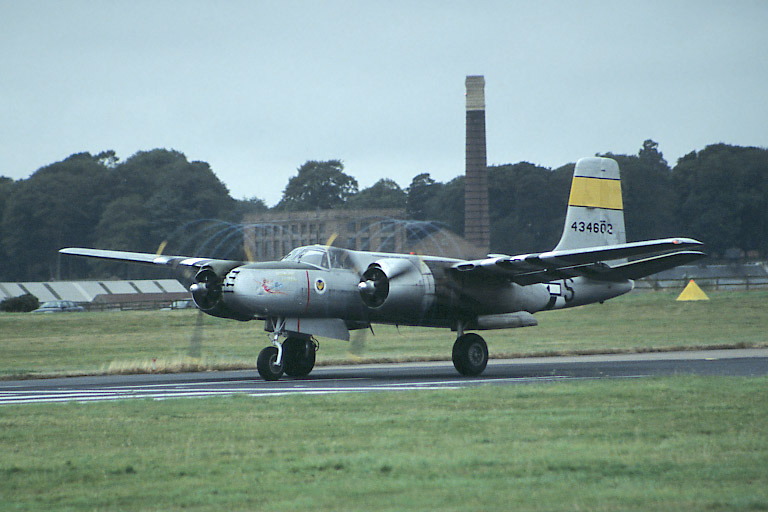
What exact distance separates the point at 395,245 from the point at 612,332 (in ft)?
77.0

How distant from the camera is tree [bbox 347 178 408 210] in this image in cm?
9662

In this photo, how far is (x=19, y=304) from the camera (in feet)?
270

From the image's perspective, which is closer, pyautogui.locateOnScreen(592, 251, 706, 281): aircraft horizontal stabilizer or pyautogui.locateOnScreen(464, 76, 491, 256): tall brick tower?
pyautogui.locateOnScreen(592, 251, 706, 281): aircraft horizontal stabilizer

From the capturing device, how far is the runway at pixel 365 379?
19328mm

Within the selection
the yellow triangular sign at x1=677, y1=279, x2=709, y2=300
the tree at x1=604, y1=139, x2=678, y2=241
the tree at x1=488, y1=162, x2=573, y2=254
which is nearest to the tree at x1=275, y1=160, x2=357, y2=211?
the tree at x1=488, y1=162, x2=573, y2=254

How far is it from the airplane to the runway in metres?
1.18

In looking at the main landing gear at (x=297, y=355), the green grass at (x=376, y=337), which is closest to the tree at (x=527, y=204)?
the green grass at (x=376, y=337)

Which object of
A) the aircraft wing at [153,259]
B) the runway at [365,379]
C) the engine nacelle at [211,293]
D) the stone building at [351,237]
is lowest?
the runway at [365,379]

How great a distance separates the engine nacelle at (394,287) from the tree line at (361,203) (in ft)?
218

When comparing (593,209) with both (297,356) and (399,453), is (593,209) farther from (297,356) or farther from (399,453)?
(399,453)

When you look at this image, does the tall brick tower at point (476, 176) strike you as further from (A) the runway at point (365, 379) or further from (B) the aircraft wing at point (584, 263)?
(B) the aircraft wing at point (584, 263)

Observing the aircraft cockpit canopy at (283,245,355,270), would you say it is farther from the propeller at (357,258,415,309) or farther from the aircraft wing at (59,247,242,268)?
the aircraft wing at (59,247,242,268)

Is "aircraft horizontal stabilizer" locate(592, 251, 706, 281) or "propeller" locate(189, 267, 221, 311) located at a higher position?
"aircraft horizontal stabilizer" locate(592, 251, 706, 281)

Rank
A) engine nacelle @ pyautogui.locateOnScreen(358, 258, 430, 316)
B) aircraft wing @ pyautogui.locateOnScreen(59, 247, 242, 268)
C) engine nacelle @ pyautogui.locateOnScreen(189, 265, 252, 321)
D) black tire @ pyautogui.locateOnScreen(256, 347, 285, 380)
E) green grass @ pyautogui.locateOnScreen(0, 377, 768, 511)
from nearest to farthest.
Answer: green grass @ pyautogui.locateOnScreen(0, 377, 768, 511)
engine nacelle @ pyautogui.locateOnScreen(189, 265, 252, 321)
black tire @ pyautogui.locateOnScreen(256, 347, 285, 380)
engine nacelle @ pyautogui.locateOnScreen(358, 258, 430, 316)
aircraft wing @ pyautogui.locateOnScreen(59, 247, 242, 268)
